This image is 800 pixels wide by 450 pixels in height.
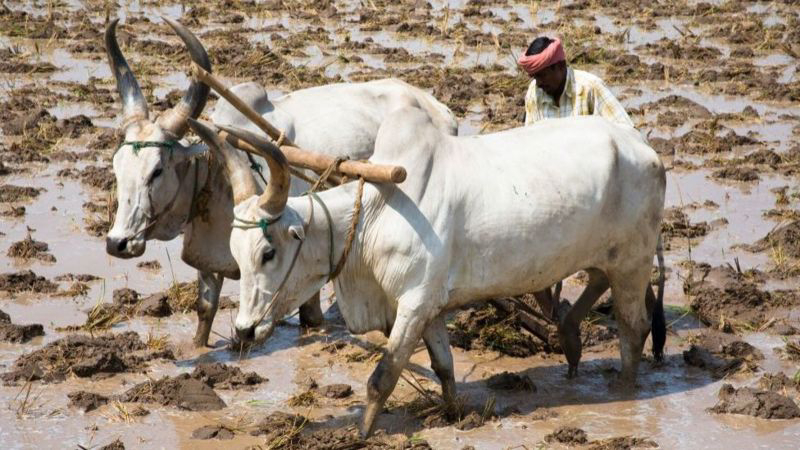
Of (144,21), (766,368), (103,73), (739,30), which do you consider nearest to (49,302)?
(766,368)

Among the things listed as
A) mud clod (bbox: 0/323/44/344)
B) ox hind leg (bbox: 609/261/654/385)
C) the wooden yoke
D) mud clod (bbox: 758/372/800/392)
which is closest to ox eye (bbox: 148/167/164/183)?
the wooden yoke

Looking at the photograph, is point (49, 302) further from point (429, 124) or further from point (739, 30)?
point (739, 30)

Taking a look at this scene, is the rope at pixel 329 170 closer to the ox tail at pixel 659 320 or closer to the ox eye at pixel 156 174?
the ox eye at pixel 156 174

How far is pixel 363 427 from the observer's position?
5848 millimetres

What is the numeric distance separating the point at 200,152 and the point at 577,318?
6.59 ft

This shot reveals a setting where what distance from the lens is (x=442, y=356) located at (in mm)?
6168

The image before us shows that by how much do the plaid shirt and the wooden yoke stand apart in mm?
1474

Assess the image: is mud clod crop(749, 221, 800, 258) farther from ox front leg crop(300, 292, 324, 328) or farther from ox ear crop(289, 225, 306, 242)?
ox ear crop(289, 225, 306, 242)

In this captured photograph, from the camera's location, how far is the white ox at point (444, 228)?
5605 millimetres

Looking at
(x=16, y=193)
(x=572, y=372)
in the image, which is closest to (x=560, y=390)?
(x=572, y=372)

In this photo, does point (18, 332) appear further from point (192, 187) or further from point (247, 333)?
point (247, 333)

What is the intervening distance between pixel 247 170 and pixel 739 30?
34.0 ft

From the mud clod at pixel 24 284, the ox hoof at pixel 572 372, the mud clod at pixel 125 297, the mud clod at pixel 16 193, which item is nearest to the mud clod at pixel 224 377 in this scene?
the mud clod at pixel 125 297

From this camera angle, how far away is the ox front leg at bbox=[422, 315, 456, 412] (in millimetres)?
6168
